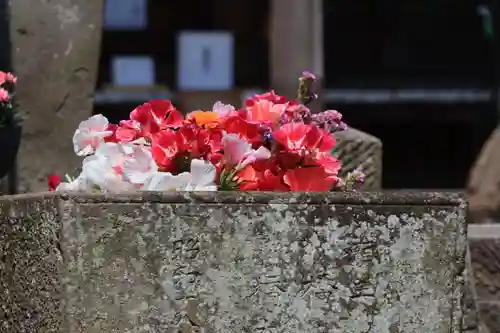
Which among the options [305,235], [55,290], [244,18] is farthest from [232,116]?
[244,18]

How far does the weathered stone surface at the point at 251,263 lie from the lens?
60.2 inches

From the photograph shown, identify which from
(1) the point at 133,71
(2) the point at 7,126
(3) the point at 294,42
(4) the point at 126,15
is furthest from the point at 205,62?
(2) the point at 7,126

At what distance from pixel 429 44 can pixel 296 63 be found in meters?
3.74

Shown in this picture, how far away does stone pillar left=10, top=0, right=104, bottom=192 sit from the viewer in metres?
3.82

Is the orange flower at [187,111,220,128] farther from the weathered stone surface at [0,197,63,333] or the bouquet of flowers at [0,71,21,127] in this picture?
the bouquet of flowers at [0,71,21,127]

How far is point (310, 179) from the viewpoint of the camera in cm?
179

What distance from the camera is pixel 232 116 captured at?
6.06ft

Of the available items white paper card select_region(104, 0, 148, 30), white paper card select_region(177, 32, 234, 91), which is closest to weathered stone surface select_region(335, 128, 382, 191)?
white paper card select_region(177, 32, 234, 91)

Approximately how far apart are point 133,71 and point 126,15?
621 millimetres

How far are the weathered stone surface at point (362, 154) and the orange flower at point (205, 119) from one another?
1368mm

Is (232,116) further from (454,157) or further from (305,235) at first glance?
(454,157)

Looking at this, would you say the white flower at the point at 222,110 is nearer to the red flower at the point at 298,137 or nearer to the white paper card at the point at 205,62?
the red flower at the point at 298,137

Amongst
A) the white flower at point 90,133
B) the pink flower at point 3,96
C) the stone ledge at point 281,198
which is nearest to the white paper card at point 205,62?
the pink flower at point 3,96

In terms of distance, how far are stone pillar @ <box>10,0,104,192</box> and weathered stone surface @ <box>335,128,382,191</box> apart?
3.61 ft
